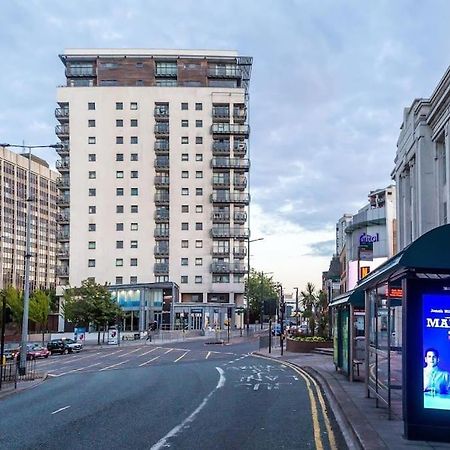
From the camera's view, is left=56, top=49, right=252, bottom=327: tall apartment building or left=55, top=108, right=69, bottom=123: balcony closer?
left=56, top=49, right=252, bottom=327: tall apartment building

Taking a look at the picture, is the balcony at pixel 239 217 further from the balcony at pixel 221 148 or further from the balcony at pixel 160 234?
the balcony at pixel 160 234

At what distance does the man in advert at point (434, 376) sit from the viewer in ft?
34.1

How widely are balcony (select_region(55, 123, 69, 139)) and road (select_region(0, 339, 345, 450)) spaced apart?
77.5m

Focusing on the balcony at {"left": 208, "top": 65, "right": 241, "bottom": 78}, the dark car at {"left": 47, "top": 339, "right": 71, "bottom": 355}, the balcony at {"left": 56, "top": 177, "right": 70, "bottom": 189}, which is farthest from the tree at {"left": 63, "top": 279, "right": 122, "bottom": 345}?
the balcony at {"left": 208, "top": 65, "right": 241, "bottom": 78}

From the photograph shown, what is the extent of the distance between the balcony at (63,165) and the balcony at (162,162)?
13.0 metres

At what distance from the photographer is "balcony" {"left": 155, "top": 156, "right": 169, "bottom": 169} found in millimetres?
96875

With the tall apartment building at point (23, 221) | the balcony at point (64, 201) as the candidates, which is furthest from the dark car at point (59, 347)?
the tall apartment building at point (23, 221)

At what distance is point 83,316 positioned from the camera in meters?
72.1

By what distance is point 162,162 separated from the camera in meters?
97.1

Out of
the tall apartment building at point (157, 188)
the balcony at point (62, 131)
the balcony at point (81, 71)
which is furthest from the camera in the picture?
the balcony at point (81, 71)

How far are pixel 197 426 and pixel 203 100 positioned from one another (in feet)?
286

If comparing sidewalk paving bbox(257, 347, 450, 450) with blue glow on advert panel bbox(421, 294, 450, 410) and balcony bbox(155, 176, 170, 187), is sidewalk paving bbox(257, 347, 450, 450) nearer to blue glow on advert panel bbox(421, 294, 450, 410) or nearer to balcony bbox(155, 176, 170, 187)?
blue glow on advert panel bbox(421, 294, 450, 410)

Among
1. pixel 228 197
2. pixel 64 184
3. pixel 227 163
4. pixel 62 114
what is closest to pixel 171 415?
pixel 228 197

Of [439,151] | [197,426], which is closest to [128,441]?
[197,426]
